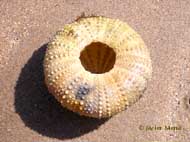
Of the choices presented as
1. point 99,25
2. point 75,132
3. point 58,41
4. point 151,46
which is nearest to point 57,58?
point 58,41

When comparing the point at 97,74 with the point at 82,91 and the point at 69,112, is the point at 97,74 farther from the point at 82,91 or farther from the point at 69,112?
the point at 69,112

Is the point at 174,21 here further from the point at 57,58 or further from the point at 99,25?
the point at 57,58

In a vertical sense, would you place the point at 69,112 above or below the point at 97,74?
below

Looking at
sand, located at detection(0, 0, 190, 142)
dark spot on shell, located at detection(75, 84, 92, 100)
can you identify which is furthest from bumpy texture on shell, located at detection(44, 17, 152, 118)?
sand, located at detection(0, 0, 190, 142)

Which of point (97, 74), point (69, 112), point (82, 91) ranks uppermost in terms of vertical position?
point (97, 74)

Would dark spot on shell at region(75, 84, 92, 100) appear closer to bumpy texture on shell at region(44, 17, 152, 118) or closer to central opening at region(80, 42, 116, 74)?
bumpy texture on shell at region(44, 17, 152, 118)

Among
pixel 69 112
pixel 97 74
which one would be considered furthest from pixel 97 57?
pixel 69 112
